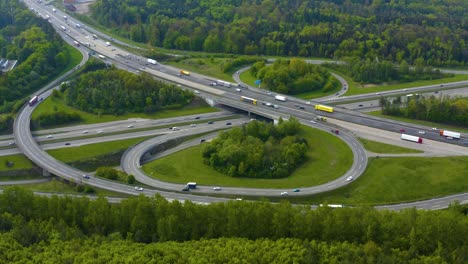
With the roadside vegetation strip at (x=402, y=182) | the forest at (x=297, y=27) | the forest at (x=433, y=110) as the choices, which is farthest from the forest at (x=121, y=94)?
the forest at (x=433, y=110)

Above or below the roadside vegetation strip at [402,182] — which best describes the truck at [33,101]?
above

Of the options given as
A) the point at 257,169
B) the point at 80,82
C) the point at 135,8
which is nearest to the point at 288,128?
the point at 257,169

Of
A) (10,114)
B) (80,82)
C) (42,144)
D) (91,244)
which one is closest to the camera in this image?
(91,244)

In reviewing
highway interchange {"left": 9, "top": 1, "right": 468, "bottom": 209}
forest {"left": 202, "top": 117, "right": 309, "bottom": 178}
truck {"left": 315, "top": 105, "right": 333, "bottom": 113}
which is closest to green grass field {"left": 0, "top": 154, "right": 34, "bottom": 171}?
highway interchange {"left": 9, "top": 1, "right": 468, "bottom": 209}

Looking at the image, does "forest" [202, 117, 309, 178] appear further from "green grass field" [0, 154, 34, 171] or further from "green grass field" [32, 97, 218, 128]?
"green grass field" [0, 154, 34, 171]

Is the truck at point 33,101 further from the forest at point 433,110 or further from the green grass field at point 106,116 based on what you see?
the forest at point 433,110

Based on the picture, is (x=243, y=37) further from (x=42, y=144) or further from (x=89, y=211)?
(x=89, y=211)
